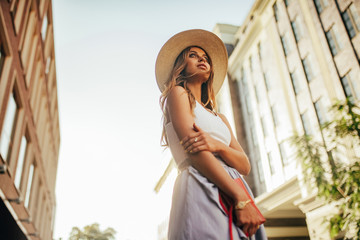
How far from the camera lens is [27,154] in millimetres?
15641

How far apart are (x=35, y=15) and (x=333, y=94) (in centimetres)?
1446

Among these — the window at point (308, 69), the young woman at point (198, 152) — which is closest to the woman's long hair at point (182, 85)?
the young woman at point (198, 152)

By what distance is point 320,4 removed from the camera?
1714cm

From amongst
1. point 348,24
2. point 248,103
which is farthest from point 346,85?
point 248,103

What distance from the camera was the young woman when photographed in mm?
1247

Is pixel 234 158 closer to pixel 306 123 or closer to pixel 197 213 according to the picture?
pixel 197 213

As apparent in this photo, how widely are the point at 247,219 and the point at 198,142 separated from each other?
368 mm

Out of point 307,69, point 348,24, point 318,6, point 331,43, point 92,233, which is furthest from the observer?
point 92,233

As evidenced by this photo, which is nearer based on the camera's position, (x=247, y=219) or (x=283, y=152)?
(x=247, y=219)

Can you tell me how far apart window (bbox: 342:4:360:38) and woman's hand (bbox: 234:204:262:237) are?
1563 cm

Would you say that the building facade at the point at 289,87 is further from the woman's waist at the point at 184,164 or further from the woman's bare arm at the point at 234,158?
the woman's waist at the point at 184,164

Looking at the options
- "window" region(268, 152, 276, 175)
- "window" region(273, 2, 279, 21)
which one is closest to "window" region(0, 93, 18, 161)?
"window" region(268, 152, 276, 175)

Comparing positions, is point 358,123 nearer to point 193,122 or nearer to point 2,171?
point 193,122

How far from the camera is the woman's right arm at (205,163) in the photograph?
126 centimetres
